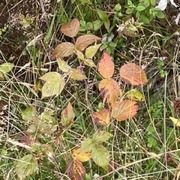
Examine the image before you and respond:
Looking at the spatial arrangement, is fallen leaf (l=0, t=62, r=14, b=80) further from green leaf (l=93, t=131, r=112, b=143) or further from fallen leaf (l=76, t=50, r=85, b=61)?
green leaf (l=93, t=131, r=112, b=143)

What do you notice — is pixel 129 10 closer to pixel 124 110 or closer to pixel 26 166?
pixel 124 110

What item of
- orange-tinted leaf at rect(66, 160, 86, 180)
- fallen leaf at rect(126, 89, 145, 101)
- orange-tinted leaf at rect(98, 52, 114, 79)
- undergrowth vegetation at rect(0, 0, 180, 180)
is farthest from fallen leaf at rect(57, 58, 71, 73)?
orange-tinted leaf at rect(66, 160, 86, 180)

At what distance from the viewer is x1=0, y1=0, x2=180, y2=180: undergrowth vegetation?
6.37 ft

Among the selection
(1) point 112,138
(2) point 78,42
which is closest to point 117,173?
(1) point 112,138

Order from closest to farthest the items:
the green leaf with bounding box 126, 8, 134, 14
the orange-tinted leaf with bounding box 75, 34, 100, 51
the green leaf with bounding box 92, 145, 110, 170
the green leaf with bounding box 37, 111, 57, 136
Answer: the green leaf with bounding box 92, 145, 110, 170 < the green leaf with bounding box 37, 111, 57, 136 < the orange-tinted leaf with bounding box 75, 34, 100, 51 < the green leaf with bounding box 126, 8, 134, 14

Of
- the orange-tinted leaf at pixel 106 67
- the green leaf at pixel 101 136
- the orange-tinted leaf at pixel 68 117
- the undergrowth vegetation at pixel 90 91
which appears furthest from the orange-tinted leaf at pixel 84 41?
the green leaf at pixel 101 136

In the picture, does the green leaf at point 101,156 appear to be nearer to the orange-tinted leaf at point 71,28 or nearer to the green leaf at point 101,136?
the green leaf at point 101,136

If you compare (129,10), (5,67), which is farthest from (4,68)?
(129,10)

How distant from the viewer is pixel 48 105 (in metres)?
2.09

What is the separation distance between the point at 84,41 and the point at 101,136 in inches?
15.5

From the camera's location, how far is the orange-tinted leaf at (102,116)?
1973mm

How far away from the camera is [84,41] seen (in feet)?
6.86

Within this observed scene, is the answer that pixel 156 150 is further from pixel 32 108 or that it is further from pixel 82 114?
pixel 32 108

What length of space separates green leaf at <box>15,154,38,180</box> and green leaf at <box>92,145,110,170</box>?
0.20m
